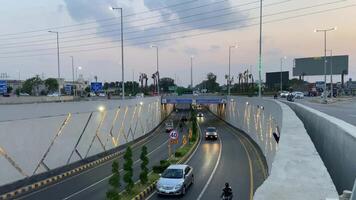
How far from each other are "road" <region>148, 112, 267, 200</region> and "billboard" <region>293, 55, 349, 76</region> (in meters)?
67.6

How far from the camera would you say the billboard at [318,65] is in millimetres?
112188

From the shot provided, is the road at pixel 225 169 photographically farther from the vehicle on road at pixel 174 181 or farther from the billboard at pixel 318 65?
the billboard at pixel 318 65

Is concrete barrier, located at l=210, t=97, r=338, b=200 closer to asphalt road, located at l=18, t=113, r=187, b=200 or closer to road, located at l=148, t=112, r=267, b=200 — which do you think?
road, located at l=148, t=112, r=267, b=200

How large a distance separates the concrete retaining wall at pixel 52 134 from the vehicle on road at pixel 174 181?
29.7 ft

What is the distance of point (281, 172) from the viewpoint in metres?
7.07

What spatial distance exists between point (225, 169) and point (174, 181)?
10122 mm

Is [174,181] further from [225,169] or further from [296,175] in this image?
[296,175]

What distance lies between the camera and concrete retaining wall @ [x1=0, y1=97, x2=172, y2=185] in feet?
88.6

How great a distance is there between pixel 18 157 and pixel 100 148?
14.4 m

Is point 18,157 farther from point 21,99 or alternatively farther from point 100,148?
point 21,99

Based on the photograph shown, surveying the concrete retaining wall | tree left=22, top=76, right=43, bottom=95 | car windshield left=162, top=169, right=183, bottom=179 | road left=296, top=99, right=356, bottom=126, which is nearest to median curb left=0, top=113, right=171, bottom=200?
the concrete retaining wall

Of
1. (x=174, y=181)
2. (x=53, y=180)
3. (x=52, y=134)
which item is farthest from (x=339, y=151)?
(x=52, y=134)

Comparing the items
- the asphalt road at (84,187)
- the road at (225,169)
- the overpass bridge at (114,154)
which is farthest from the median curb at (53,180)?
the road at (225,169)

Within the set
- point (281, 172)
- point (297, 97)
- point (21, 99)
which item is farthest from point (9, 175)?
point (297, 97)
